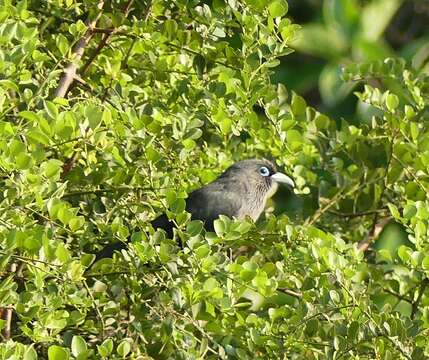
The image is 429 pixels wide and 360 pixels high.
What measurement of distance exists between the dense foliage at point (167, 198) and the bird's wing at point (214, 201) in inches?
13.1

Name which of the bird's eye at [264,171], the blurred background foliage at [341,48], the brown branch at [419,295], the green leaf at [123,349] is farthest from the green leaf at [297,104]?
the blurred background foliage at [341,48]

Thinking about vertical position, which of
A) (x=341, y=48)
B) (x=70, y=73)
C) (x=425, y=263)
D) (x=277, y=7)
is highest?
(x=277, y=7)

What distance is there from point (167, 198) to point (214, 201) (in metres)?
1.36

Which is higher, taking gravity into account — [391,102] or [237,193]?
[391,102]

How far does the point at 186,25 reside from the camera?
12.2 ft

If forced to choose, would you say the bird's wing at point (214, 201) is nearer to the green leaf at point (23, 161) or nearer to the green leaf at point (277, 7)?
the green leaf at point (277, 7)

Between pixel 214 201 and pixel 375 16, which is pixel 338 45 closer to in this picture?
pixel 375 16

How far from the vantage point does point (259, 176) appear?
192 inches

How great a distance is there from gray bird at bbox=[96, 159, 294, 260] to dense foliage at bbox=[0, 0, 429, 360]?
1.16ft

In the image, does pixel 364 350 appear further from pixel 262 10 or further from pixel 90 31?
pixel 90 31

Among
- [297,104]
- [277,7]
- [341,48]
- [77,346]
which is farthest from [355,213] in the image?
[341,48]

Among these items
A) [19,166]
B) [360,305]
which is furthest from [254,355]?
[19,166]

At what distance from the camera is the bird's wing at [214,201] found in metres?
4.40

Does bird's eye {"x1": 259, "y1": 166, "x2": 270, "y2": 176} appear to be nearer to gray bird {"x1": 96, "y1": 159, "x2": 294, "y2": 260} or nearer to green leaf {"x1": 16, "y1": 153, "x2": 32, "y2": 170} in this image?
gray bird {"x1": 96, "y1": 159, "x2": 294, "y2": 260}
